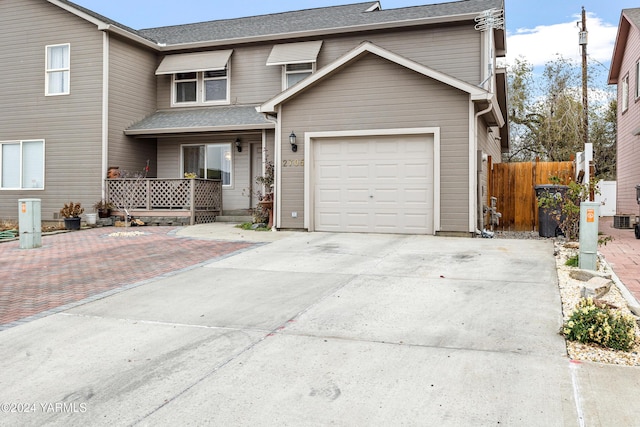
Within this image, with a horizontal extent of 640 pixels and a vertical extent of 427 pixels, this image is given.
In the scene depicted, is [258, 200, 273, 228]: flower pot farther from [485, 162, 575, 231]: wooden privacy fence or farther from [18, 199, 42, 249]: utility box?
[485, 162, 575, 231]: wooden privacy fence

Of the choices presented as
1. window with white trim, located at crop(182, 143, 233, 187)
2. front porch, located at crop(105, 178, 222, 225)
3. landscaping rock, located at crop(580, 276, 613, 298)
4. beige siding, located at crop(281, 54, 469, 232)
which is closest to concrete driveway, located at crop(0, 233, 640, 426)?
landscaping rock, located at crop(580, 276, 613, 298)

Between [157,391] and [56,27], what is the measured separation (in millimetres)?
15574

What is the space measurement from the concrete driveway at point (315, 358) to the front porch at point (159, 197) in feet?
26.3

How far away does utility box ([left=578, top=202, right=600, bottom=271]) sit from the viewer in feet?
21.3

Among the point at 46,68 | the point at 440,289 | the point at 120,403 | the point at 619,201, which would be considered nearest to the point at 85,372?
the point at 120,403

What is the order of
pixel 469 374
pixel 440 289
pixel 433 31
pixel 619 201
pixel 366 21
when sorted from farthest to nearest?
pixel 619 201
pixel 366 21
pixel 433 31
pixel 440 289
pixel 469 374

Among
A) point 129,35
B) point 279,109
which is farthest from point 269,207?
point 129,35

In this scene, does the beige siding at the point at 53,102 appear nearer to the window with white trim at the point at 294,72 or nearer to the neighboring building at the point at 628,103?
the window with white trim at the point at 294,72

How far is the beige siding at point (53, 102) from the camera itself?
48.5ft

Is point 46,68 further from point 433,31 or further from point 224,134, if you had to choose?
point 433,31

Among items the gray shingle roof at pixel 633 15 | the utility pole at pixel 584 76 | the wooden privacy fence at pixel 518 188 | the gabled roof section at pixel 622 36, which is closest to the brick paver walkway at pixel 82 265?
the wooden privacy fence at pixel 518 188

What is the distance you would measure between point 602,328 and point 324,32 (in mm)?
12751

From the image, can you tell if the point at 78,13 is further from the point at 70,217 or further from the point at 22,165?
the point at 70,217

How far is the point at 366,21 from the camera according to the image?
1488cm
